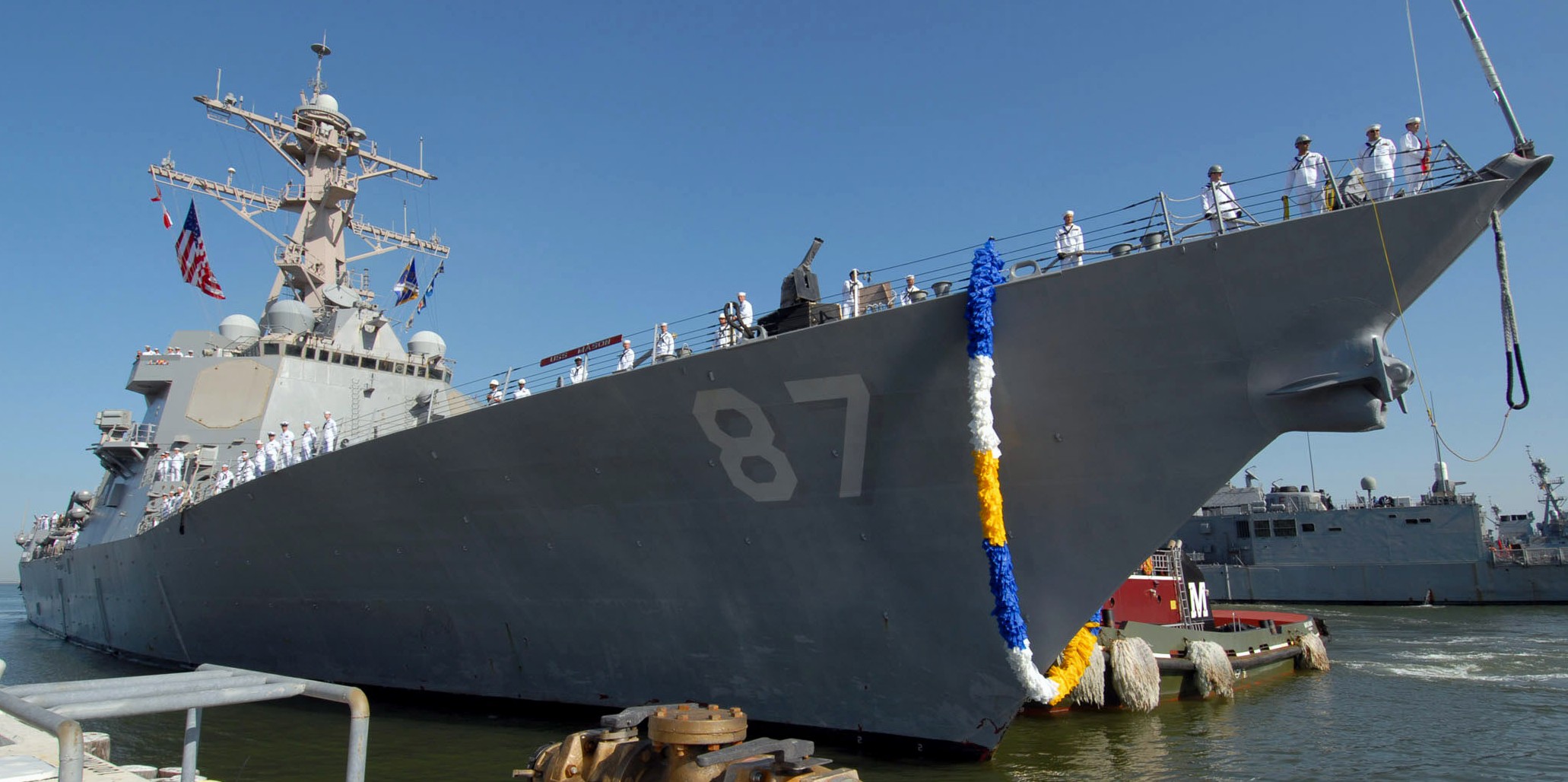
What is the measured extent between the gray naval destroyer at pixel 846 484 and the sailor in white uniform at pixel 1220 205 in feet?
0.28

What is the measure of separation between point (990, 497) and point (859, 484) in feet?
4.18

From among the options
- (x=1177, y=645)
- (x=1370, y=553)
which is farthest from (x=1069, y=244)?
(x=1370, y=553)

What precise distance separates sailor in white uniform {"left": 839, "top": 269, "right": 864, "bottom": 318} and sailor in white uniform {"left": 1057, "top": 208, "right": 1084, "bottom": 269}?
1.80m

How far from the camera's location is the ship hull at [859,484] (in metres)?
6.46

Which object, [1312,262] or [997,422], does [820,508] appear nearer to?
[997,422]

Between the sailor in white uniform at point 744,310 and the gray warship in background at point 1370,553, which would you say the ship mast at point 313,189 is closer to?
the sailor in white uniform at point 744,310

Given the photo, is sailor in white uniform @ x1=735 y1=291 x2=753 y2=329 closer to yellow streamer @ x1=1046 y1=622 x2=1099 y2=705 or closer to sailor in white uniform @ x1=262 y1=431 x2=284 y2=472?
yellow streamer @ x1=1046 y1=622 x2=1099 y2=705

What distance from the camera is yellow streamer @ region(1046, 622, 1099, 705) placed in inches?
291

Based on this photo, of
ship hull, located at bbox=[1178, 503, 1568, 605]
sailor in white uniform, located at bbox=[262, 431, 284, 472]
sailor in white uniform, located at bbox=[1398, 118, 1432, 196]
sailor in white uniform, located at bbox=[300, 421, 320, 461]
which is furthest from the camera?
ship hull, located at bbox=[1178, 503, 1568, 605]

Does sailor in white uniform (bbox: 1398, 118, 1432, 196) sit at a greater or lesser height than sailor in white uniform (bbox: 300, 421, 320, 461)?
greater

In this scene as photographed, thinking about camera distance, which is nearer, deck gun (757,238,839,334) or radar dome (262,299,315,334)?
deck gun (757,238,839,334)

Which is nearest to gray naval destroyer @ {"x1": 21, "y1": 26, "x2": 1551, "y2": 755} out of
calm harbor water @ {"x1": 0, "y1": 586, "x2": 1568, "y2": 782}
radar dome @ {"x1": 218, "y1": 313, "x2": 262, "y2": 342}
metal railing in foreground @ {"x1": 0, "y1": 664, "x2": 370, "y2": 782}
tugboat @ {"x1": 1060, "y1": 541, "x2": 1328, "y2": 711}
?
calm harbor water @ {"x1": 0, "y1": 586, "x2": 1568, "y2": 782}

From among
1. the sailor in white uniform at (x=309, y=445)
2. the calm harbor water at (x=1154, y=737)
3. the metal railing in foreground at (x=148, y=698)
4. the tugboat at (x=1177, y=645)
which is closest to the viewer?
the metal railing in foreground at (x=148, y=698)

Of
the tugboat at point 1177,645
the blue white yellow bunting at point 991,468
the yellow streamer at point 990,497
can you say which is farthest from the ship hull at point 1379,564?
the yellow streamer at point 990,497
